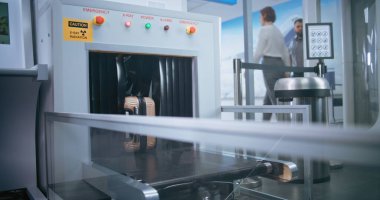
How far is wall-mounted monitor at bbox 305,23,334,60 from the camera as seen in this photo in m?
2.39

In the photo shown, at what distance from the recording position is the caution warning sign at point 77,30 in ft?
4.09

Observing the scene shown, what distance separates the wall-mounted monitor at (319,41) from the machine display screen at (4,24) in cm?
189

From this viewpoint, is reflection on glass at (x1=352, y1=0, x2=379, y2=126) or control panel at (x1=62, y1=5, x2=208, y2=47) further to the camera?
reflection on glass at (x1=352, y1=0, x2=379, y2=126)

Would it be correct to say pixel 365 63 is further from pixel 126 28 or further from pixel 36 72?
pixel 36 72

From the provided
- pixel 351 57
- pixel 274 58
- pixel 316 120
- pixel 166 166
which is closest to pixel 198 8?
pixel 274 58

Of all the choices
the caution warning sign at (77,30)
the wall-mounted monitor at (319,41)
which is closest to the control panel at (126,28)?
the caution warning sign at (77,30)

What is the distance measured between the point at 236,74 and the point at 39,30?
1.14 meters

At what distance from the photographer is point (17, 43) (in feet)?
4.80

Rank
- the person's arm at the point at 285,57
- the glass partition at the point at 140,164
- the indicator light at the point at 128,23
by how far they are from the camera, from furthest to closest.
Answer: the person's arm at the point at 285,57
the indicator light at the point at 128,23
the glass partition at the point at 140,164

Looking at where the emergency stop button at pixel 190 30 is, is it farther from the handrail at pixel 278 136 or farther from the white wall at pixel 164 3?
the handrail at pixel 278 136

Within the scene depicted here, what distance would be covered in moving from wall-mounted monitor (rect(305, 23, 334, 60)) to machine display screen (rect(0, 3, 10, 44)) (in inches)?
74.5

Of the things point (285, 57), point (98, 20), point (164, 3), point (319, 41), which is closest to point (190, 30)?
point (164, 3)

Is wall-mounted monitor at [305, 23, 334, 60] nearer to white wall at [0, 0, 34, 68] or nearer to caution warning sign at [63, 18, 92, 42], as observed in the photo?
caution warning sign at [63, 18, 92, 42]

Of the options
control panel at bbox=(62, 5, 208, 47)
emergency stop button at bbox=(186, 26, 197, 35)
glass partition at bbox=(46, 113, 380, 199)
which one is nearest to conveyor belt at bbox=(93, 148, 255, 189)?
glass partition at bbox=(46, 113, 380, 199)
